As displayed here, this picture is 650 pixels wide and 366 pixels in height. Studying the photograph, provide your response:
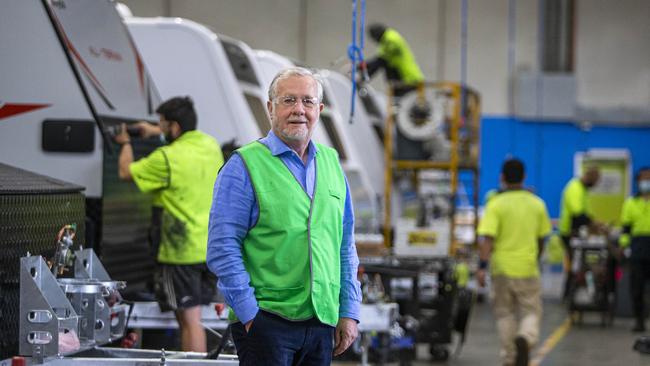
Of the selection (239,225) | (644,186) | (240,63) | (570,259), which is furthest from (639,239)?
(239,225)

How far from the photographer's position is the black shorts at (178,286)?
23.7 ft

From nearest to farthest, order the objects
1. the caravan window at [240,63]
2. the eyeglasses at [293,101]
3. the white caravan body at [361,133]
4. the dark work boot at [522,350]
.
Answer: the eyeglasses at [293,101]
the caravan window at [240,63]
the dark work boot at [522,350]
the white caravan body at [361,133]

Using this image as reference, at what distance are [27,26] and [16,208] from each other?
6.51 ft

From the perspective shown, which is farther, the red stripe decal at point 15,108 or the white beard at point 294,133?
the red stripe decal at point 15,108

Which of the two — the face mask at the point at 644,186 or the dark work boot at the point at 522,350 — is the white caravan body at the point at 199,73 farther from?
the face mask at the point at 644,186

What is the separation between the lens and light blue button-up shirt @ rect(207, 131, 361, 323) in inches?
175

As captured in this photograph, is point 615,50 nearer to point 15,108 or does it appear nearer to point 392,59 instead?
point 392,59

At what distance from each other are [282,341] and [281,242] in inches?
13.5

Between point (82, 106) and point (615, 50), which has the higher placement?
point (615, 50)

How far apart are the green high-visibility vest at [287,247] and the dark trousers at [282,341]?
0.12 ft

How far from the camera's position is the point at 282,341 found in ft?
14.8

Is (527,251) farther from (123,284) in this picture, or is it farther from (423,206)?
(123,284)

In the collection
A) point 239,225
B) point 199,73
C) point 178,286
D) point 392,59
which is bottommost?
point 178,286

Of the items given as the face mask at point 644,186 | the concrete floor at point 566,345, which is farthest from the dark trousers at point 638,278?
the face mask at point 644,186
